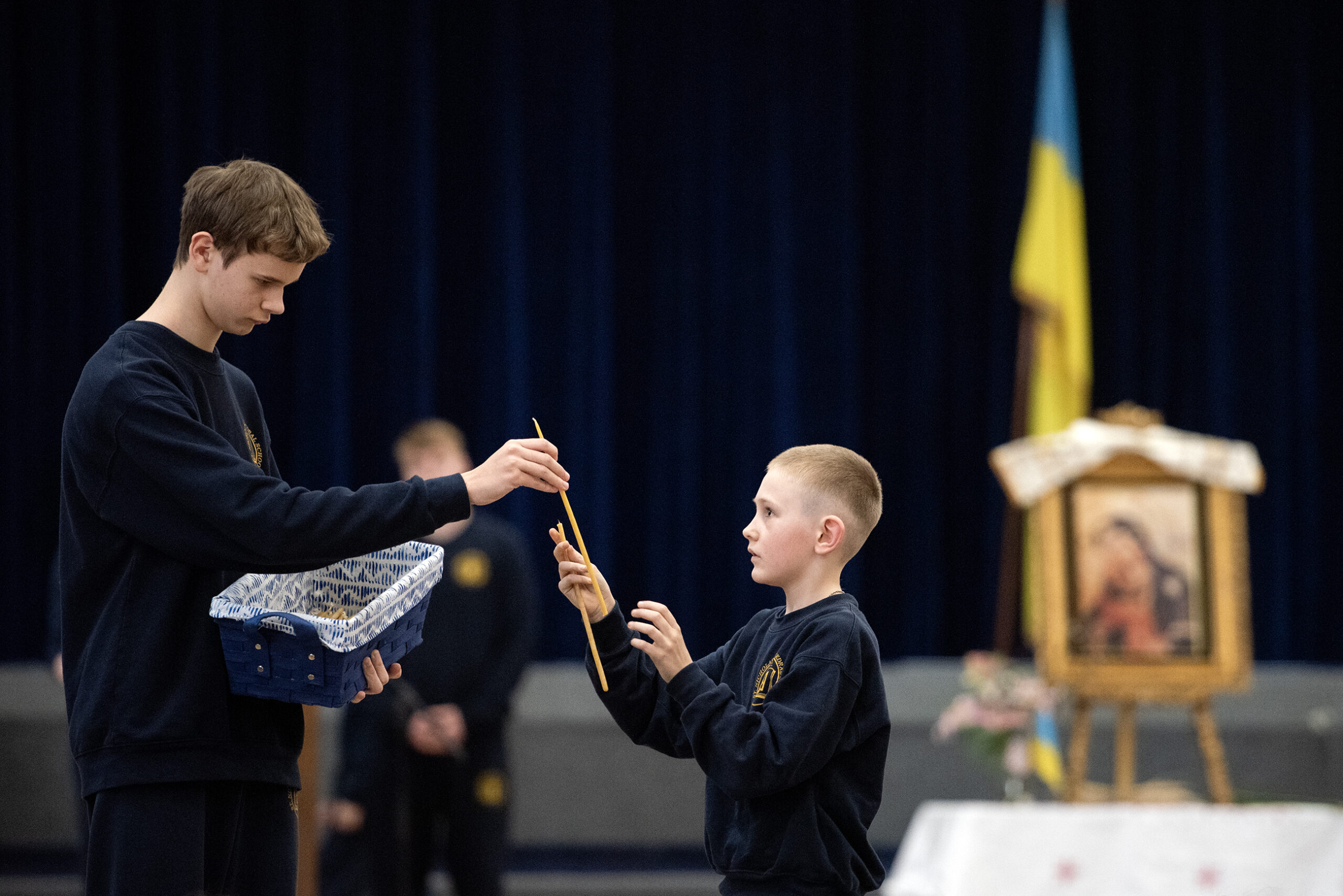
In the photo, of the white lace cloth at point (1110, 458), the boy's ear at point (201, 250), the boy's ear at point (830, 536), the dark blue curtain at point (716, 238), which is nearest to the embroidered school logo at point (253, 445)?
the boy's ear at point (201, 250)

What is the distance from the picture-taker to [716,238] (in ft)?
17.7

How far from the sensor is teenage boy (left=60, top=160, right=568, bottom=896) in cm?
165

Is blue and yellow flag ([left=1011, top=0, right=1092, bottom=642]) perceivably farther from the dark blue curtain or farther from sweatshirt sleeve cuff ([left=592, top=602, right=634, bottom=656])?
sweatshirt sleeve cuff ([left=592, top=602, right=634, bottom=656])

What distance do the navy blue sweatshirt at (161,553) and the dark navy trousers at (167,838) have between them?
1.2 inches

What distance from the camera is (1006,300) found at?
212 inches

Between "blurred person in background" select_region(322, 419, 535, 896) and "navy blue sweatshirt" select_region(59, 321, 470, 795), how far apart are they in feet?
7.59

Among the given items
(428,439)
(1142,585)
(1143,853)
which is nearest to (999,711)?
(1142,585)

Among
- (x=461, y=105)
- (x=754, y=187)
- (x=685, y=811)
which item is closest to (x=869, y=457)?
(x=754, y=187)

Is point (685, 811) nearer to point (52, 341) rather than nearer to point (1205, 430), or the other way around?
point (1205, 430)

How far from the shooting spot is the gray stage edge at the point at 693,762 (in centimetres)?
505

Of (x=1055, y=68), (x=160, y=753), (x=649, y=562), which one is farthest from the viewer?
(x=649, y=562)

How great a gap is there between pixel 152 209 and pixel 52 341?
0.64m

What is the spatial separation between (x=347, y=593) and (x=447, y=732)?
2037mm

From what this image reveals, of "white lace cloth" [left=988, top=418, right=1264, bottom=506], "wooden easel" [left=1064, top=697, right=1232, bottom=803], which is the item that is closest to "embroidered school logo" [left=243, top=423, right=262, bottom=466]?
"white lace cloth" [left=988, top=418, right=1264, bottom=506]
